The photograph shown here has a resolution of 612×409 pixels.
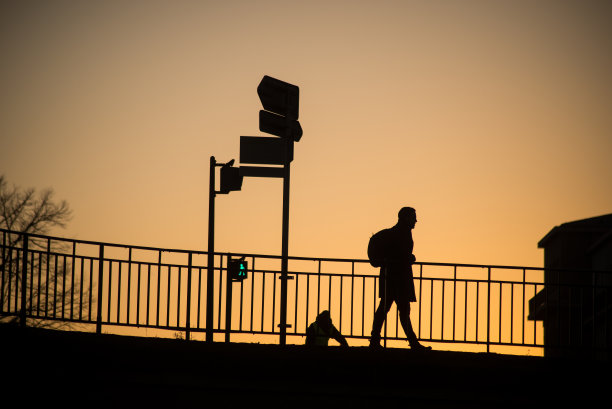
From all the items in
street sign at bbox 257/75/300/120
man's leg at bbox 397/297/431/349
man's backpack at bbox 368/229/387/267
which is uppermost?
street sign at bbox 257/75/300/120

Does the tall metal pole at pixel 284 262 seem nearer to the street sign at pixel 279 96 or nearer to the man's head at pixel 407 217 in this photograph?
the street sign at pixel 279 96

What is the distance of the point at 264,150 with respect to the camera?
1493cm

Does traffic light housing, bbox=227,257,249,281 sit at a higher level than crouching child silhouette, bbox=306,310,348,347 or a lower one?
higher

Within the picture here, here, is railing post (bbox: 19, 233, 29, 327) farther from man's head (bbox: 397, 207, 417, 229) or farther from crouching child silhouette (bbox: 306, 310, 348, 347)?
man's head (bbox: 397, 207, 417, 229)

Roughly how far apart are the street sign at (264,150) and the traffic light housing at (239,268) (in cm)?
144

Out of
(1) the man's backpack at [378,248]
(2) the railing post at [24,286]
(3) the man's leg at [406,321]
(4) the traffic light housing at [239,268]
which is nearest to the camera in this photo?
(2) the railing post at [24,286]

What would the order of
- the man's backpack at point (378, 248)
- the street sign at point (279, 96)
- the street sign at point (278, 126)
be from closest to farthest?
the man's backpack at point (378, 248)
the street sign at point (279, 96)
the street sign at point (278, 126)

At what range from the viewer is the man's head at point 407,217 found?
555 inches

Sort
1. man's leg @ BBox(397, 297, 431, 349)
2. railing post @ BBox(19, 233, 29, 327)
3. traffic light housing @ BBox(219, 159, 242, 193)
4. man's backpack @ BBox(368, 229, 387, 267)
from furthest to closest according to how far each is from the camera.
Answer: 1. traffic light housing @ BBox(219, 159, 242, 193)
2. man's backpack @ BBox(368, 229, 387, 267)
3. man's leg @ BBox(397, 297, 431, 349)
4. railing post @ BBox(19, 233, 29, 327)

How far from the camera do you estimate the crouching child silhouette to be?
15.0 metres

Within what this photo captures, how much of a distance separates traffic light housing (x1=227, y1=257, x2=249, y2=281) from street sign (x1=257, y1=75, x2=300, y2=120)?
2135 mm

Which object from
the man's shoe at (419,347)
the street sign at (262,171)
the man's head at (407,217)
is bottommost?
the man's shoe at (419,347)

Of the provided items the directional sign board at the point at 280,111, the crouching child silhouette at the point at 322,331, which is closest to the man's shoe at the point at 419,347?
the crouching child silhouette at the point at 322,331

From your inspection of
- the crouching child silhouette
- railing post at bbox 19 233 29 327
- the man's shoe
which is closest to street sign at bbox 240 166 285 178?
the crouching child silhouette
